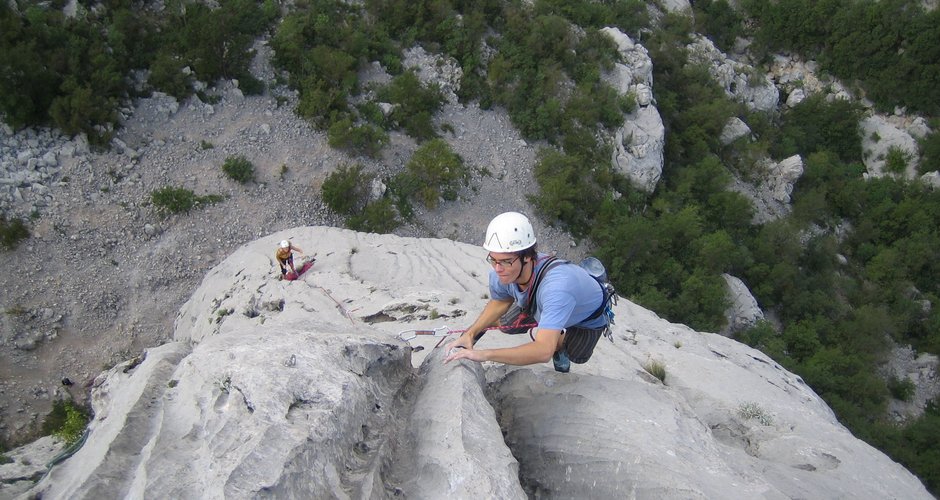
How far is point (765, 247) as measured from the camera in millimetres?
19812

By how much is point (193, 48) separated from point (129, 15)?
5.89 feet

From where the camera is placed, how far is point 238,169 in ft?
48.6

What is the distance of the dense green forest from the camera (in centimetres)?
1494

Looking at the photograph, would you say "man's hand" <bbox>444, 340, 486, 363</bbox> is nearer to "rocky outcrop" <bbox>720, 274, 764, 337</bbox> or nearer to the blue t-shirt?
the blue t-shirt

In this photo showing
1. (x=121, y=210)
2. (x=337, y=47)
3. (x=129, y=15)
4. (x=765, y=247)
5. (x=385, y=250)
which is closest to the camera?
(x=385, y=250)

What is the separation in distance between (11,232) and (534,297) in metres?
13.0

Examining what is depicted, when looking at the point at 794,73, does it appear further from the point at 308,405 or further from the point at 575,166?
the point at 308,405

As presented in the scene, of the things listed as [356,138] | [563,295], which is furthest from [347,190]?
[563,295]

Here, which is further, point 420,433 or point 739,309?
point 739,309

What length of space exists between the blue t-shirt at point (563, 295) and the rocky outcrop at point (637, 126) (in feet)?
50.3

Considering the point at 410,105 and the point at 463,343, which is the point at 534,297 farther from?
the point at 410,105

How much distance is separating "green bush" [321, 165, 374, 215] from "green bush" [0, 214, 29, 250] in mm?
6809

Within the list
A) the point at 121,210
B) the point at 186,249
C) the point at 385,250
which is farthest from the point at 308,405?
the point at 121,210

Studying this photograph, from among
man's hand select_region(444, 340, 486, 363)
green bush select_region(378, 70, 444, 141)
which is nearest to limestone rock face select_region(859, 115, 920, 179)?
green bush select_region(378, 70, 444, 141)
